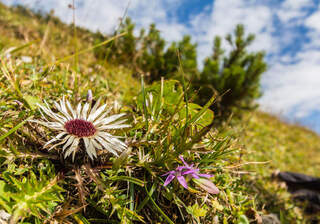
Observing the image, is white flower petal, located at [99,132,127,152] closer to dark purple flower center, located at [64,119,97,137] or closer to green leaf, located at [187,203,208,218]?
dark purple flower center, located at [64,119,97,137]

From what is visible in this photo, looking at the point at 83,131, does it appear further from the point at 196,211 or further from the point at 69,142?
the point at 196,211

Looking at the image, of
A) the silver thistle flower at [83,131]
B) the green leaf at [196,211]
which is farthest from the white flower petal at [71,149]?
the green leaf at [196,211]

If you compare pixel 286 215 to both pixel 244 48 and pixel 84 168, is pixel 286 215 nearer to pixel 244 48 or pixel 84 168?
pixel 84 168

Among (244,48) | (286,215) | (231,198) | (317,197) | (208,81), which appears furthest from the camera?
(244,48)

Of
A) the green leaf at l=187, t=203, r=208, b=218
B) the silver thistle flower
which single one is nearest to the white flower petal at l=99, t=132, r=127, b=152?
the silver thistle flower

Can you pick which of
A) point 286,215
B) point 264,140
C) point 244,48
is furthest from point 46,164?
point 264,140

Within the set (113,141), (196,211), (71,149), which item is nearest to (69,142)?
(71,149)

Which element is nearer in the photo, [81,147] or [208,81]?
[81,147]

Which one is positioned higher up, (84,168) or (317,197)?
(84,168)
